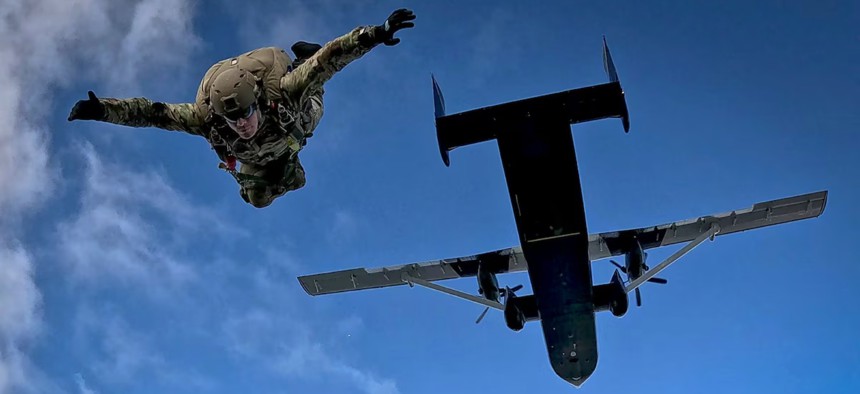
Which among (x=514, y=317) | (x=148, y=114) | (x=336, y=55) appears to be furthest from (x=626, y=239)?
(x=148, y=114)

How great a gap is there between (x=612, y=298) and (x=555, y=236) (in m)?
3.04

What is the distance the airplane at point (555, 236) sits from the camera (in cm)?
1494

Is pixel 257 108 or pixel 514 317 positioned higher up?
pixel 514 317

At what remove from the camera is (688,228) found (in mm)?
20266

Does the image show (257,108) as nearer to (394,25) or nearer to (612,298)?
(394,25)

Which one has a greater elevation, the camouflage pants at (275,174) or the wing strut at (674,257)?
the wing strut at (674,257)

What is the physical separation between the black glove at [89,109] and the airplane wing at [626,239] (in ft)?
38.9

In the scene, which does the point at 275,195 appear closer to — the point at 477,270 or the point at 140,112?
the point at 140,112

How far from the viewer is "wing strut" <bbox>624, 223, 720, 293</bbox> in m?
19.0

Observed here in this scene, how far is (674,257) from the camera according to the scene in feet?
64.0

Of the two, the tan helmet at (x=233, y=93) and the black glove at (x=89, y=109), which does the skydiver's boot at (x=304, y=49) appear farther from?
the black glove at (x=89, y=109)

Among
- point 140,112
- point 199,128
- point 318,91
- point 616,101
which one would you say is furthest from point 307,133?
point 616,101

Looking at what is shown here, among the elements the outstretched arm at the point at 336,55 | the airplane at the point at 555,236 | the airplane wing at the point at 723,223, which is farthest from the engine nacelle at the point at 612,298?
the outstretched arm at the point at 336,55

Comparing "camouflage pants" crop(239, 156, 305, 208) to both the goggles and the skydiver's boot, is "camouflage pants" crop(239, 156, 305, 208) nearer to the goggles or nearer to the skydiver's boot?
the goggles
